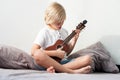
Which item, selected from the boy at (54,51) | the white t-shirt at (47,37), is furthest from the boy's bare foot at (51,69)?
the white t-shirt at (47,37)

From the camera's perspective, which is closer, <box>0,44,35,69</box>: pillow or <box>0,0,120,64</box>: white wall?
<box>0,44,35,69</box>: pillow

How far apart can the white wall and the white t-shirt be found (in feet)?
1.09

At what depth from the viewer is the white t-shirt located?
1.61m

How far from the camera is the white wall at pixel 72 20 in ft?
6.18

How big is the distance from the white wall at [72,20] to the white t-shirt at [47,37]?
33cm

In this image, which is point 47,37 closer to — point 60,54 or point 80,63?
point 60,54

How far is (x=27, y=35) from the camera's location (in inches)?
82.4

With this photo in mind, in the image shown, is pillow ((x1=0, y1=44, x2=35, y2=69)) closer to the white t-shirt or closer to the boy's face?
the white t-shirt

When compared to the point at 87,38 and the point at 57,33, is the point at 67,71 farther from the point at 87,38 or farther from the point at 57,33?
the point at 87,38

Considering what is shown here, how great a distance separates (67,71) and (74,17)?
2.21ft

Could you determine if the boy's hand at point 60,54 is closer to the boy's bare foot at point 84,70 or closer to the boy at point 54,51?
the boy at point 54,51

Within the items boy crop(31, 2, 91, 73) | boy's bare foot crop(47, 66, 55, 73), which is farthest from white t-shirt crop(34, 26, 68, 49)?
boy's bare foot crop(47, 66, 55, 73)

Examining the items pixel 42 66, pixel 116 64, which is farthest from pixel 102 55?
pixel 42 66

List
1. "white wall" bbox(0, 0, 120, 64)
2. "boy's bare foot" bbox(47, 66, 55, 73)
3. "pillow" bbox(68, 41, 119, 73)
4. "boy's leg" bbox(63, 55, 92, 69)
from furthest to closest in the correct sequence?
"white wall" bbox(0, 0, 120, 64), "pillow" bbox(68, 41, 119, 73), "boy's leg" bbox(63, 55, 92, 69), "boy's bare foot" bbox(47, 66, 55, 73)
